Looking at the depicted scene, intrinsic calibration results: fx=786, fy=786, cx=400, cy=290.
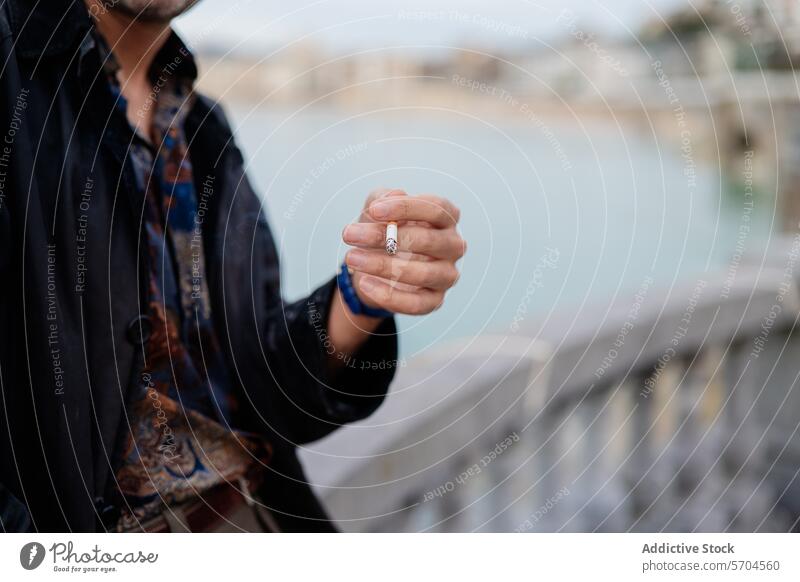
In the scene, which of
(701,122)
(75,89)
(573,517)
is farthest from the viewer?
(701,122)

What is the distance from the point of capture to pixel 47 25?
43 cm

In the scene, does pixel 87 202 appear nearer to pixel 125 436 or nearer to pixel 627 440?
A: pixel 125 436

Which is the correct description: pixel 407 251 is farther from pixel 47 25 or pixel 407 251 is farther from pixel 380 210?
pixel 47 25

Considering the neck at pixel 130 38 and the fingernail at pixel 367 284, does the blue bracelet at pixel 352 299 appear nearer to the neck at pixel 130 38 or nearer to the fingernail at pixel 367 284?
the fingernail at pixel 367 284

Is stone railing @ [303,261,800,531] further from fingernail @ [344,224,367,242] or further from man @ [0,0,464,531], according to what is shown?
fingernail @ [344,224,367,242]

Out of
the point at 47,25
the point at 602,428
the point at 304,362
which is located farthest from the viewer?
the point at 602,428

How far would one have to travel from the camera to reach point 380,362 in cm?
52

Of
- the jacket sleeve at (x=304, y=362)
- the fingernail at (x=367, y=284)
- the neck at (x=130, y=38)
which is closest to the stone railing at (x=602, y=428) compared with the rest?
the jacket sleeve at (x=304, y=362)

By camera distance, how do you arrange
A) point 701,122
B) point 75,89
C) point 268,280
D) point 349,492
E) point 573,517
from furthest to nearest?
point 701,122
point 573,517
point 349,492
point 268,280
point 75,89

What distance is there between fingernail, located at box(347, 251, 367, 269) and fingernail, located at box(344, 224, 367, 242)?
13mm

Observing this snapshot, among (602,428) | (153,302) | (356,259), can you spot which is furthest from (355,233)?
(602,428)

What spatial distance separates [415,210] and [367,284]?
0.18ft
